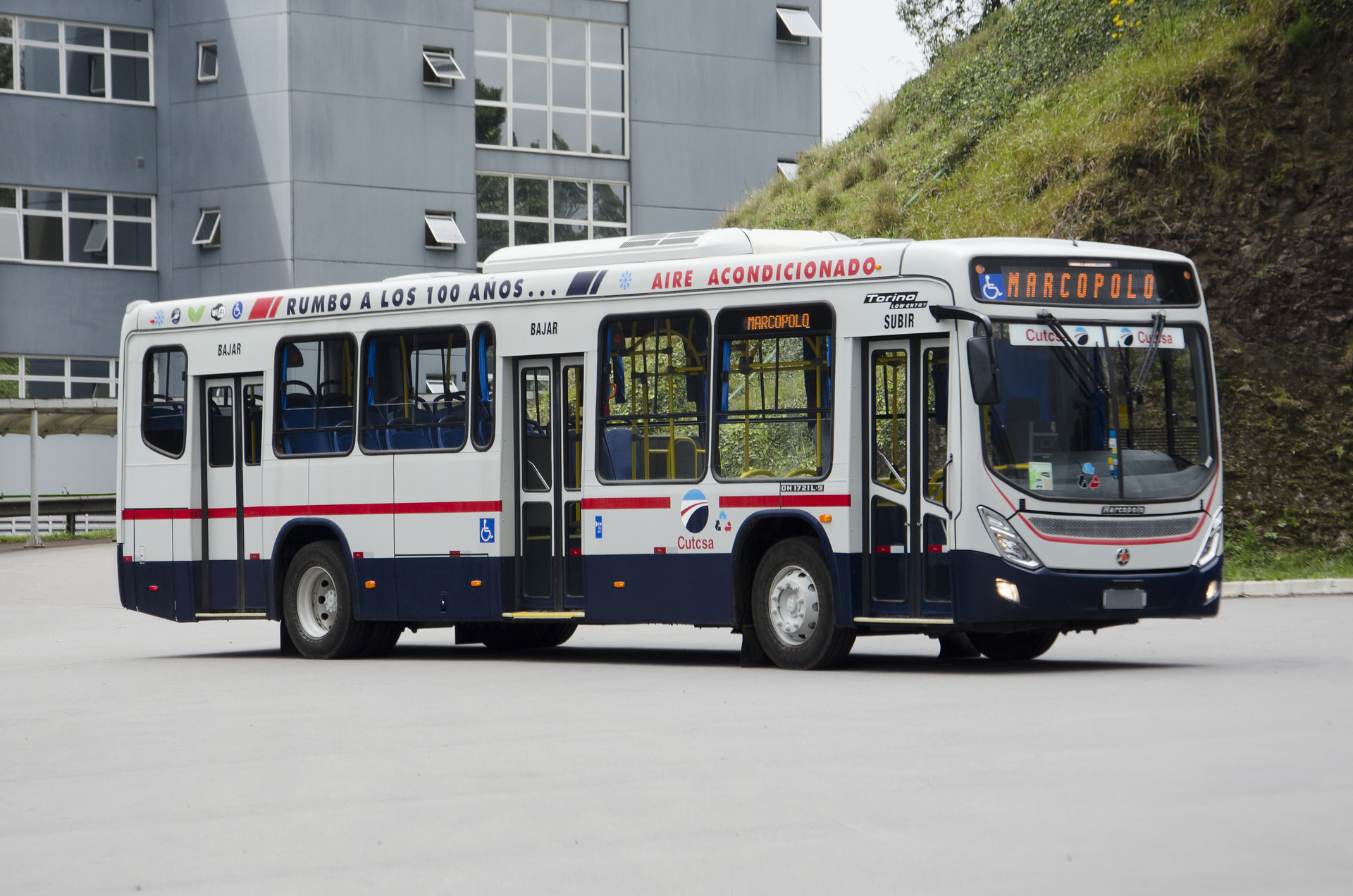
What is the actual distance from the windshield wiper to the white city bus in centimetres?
2

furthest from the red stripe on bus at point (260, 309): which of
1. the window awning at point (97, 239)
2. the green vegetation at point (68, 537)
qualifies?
the window awning at point (97, 239)

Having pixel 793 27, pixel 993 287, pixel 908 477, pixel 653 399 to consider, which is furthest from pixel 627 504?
pixel 793 27

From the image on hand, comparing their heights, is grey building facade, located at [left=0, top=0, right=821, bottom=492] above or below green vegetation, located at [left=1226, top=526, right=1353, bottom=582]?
above

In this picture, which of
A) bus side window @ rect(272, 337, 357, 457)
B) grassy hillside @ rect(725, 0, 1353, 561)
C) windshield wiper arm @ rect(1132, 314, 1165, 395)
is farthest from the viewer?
grassy hillside @ rect(725, 0, 1353, 561)

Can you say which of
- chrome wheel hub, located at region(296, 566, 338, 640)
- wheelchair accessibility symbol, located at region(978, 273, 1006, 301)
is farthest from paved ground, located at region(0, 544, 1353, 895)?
wheelchair accessibility symbol, located at region(978, 273, 1006, 301)

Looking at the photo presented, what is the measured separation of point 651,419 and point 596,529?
102 cm

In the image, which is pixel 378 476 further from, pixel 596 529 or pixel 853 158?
pixel 853 158

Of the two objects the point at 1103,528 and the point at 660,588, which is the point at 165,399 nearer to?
the point at 660,588

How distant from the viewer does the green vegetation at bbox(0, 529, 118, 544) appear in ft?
146

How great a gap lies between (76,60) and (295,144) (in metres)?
6.57

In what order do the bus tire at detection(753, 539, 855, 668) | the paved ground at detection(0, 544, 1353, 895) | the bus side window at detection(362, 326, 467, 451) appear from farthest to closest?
1. the bus side window at detection(362, 326, 467, 451)
2. the bus tire at detection(753, 539, 855, 668)
3. the paved ground at detection(0, 544, 1353, 895)

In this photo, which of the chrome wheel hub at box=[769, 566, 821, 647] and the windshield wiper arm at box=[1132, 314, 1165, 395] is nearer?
the windshield wiper arm at box=[1132, 314, 1165, 395]

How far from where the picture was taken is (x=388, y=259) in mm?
45938

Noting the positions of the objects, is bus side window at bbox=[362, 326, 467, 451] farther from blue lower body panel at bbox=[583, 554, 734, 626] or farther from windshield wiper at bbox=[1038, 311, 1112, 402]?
windshield wiper at bbox=[1038, 311, 1112, 402]
